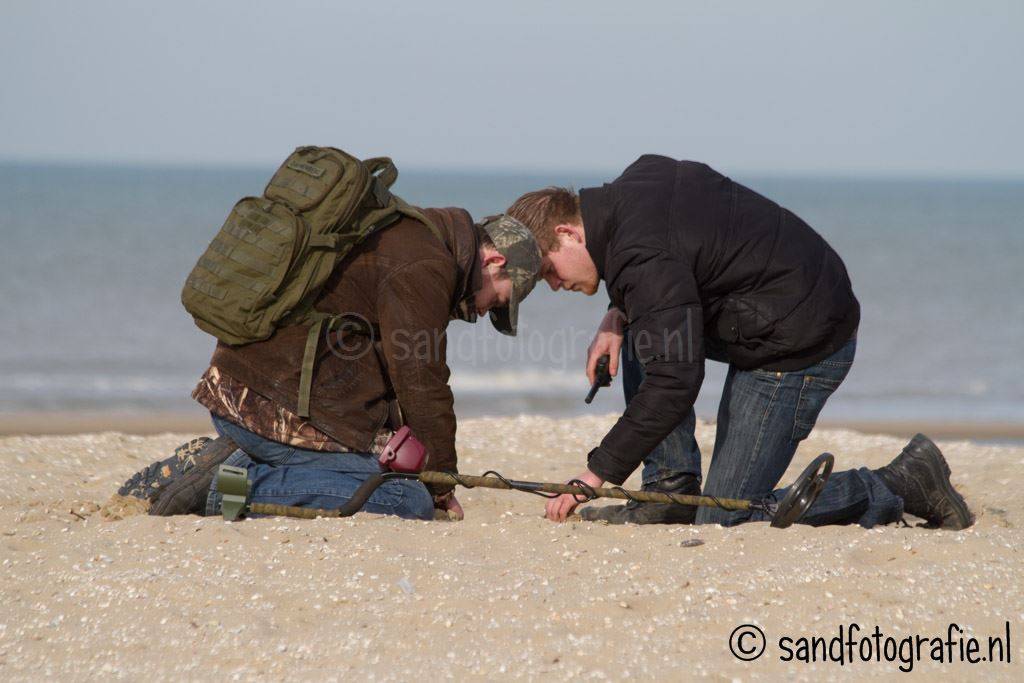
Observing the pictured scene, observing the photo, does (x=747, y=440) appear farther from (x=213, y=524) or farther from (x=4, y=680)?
(x=4, y=680)

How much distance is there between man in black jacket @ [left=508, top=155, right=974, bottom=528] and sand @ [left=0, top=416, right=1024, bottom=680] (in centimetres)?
33

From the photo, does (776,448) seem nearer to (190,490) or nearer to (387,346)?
(387,346)

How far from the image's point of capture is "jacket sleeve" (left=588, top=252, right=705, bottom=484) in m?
3.67

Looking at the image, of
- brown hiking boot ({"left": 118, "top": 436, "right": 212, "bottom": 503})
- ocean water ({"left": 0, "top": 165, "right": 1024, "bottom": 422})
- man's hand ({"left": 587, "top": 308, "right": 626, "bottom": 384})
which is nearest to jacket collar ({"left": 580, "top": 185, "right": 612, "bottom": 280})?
man's hand ({"left": 587, "top": 308, "right": 626, "bottom": 384})

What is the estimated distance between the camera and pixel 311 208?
12.4 feet

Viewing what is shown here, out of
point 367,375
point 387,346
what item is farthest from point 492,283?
point 367,375

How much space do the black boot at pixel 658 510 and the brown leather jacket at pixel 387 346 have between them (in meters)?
0.80

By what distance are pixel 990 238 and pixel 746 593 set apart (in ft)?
125

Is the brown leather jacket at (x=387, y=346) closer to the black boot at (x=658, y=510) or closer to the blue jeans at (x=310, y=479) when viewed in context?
the blue jeans at (x=310, y=479)

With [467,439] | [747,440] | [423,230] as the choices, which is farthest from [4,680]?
[467,439]

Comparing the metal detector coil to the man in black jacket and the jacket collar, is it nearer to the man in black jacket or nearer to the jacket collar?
the man in black jacket

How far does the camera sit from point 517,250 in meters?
4.00

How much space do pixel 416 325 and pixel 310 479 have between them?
759 mm

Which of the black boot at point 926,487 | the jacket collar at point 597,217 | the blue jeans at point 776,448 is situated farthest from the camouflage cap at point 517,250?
the black boot at point 926,487
